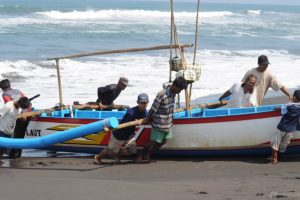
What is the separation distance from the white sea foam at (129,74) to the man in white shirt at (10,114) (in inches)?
195

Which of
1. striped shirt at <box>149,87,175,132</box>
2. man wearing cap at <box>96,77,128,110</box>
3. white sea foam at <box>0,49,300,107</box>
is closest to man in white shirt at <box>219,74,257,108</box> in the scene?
striped shirt at <box>149,87,175,132</box>

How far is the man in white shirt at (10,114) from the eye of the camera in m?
8.73

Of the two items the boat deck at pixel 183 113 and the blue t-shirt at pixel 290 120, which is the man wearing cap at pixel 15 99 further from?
the blue t-shirt at pixel 290 120

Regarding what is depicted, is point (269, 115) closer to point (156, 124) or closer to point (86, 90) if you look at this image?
point (156, 124)

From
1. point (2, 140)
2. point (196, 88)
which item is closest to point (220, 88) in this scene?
point (196, 88)

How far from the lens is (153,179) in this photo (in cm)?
749

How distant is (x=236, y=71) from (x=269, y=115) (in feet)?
43.0

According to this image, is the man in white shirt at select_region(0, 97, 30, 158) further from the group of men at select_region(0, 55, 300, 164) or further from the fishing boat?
the fishing boat

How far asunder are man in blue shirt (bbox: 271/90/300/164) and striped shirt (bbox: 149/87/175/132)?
1373 millimetres

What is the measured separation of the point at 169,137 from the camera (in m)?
8.44

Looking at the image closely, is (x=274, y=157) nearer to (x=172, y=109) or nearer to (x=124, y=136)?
(x=172, y=109)

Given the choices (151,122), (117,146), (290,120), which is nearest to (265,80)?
(290,120)

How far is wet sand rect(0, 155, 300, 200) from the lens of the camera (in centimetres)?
639

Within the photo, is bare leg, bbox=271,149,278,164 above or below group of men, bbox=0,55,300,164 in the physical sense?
below
